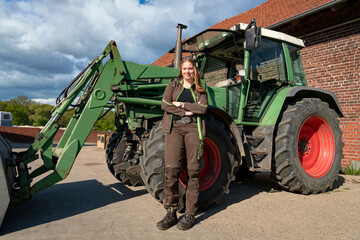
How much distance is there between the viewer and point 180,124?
8.66 ft

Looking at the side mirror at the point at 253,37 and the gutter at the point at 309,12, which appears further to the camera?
the gutter at the point at 309,12

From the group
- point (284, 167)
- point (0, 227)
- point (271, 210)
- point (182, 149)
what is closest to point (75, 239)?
point (0, 227)

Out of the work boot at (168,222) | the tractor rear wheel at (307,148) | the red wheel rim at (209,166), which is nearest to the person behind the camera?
the work boot at (168,222)

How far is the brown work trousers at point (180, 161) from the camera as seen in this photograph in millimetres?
2590

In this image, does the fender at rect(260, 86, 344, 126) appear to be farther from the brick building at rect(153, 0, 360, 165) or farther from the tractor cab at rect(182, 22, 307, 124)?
the brick building at rect(153, 0, 360, 165)

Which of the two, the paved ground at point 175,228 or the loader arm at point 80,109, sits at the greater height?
the loader arm at point 80,109

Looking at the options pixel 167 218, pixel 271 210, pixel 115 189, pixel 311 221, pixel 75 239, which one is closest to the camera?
pixel 75 239

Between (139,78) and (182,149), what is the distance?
1.32 metres

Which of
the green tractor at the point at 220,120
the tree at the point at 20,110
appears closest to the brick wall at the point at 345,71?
the green tractor at the point at 220,120

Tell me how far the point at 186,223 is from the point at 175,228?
13 cm

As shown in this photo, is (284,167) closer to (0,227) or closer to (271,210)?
(271,210)

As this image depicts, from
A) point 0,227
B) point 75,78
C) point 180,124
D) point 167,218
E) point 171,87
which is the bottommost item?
point 167,218

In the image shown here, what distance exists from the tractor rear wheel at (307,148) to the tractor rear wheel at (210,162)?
964 millimetres

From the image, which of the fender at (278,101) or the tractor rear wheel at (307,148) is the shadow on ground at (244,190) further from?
the fender at (278,101)
